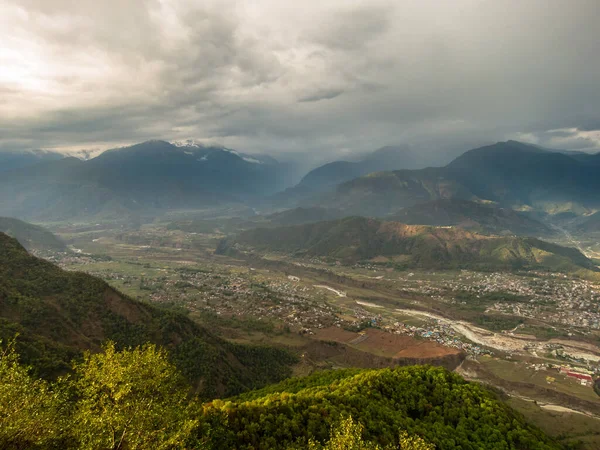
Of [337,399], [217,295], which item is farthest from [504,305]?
[337,399]

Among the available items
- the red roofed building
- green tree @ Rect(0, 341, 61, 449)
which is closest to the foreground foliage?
green tree @ Rect(0, 341, 61, 449)

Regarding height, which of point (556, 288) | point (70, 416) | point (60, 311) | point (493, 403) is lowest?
point (556, 288)

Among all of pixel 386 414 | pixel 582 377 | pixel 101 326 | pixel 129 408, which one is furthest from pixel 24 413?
pixel 582 377

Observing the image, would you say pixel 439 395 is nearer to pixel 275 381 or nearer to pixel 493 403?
pixel 493 403

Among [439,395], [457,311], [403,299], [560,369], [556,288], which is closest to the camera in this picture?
[439,395]

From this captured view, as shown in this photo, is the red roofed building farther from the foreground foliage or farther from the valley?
the foreground foliage

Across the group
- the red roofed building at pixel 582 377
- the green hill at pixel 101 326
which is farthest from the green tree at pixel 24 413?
the red roofed building at pixel 582 377
